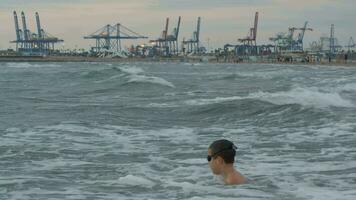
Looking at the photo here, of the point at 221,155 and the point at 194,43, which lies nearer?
the point at 221,155

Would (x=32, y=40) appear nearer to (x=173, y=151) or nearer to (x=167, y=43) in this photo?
(x=167, y=43)

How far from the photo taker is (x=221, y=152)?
4828 mm

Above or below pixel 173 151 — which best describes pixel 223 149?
above

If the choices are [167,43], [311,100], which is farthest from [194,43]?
[311,100]

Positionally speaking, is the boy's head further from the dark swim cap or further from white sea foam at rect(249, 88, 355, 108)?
white sea foam at rect(249, 88, 355, 108)

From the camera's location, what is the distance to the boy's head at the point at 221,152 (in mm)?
4816

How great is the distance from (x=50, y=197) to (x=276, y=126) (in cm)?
708

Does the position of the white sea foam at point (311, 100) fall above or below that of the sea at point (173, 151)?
below

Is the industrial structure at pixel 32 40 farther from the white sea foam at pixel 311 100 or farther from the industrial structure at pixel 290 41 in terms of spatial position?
the white sea foam at pixel 311 100

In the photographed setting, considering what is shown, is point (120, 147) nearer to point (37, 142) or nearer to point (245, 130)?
point (37, 142)

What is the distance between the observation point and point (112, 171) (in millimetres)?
7168

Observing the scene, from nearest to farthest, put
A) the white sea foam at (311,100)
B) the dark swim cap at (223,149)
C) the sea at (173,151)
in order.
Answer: the dark swim cap at (223,149) < the sea at (173,151) < the white sea foam at (311,100)

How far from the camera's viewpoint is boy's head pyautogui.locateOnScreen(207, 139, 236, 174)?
482cm

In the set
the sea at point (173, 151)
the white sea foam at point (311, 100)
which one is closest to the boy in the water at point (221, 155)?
the sea at point (173, 151)
